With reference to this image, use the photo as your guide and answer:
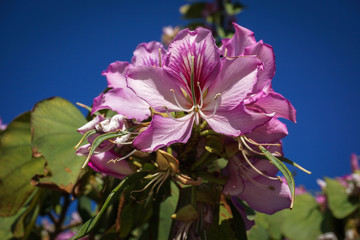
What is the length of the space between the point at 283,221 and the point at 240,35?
45.3 inches

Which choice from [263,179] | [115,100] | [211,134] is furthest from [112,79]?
[263,179]

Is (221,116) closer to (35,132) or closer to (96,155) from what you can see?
(96,155)

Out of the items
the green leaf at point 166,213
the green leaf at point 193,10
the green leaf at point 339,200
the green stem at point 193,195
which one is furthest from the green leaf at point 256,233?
the green leaf at point 193,10

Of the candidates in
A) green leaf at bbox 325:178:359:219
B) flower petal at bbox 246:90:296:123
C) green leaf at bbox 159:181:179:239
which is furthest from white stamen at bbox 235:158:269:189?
green leaf at bbox 325:178:359:219

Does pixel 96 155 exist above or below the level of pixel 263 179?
above

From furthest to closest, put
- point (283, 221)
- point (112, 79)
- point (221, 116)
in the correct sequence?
point (283, 221) < point (112, 79) < point (221, 116)

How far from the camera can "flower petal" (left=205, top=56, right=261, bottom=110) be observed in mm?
A: 468

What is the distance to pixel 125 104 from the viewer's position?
1.75 feet

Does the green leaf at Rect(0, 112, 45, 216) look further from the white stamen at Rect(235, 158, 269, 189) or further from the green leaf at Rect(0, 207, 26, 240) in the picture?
the white stamen at Rect(235, 158, 269, 189)

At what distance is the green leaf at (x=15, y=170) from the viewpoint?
2.47 feet

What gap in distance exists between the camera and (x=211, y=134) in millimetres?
510

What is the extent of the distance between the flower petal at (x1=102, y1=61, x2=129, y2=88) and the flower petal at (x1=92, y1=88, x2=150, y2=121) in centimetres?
5

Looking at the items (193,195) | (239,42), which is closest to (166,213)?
(193,195)

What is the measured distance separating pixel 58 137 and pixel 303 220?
1347mm
